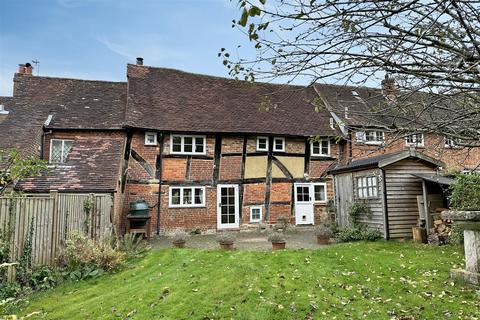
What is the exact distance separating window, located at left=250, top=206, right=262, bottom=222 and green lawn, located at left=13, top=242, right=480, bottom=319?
701 centimetres

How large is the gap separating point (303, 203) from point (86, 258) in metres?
11.1

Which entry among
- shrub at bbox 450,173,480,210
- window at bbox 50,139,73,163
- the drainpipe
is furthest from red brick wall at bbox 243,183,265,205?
shrub at bbox 450,173,480,210

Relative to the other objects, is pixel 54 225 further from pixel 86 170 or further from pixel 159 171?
pixel 159 171

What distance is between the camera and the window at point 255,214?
1741 cm

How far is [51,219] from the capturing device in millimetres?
9984

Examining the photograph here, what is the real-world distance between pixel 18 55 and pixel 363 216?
19302mm

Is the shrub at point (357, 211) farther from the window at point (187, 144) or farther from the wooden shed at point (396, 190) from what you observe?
the window at point (187, 144)

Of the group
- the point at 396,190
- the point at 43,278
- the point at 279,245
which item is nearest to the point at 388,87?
the point at 279,245

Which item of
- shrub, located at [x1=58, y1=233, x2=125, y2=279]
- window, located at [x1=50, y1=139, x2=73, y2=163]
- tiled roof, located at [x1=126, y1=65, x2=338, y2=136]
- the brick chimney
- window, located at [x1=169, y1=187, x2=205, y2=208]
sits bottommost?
shrub, located at [x1=58, y1=233, x2=125, y2=279]

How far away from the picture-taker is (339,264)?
359 inches

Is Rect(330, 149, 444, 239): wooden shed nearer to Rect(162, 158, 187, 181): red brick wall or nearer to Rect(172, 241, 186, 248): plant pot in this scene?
Rect(172, 241, 186, 248): plant pot

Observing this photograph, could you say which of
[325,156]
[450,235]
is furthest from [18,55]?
[450,235]

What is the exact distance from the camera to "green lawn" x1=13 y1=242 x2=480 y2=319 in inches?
249

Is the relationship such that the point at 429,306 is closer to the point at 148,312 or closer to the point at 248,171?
the point at 148,312
